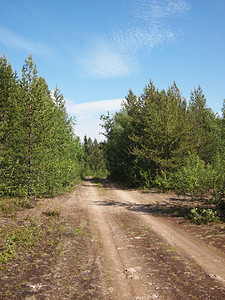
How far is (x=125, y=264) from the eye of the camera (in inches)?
251

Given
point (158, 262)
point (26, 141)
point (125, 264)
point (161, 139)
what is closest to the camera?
point (125, 264)

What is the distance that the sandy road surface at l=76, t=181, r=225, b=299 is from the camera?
194 inches

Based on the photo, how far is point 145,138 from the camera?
26.5 metres

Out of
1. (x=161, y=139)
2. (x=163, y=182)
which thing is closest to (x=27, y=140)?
(x=163, y=182)

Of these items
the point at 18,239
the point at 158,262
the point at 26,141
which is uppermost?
the point at 26,141

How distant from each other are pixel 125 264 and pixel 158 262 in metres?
1.00

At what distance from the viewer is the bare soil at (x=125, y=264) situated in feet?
16.1

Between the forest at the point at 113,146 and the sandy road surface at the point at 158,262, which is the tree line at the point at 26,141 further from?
the sandy road surface at the point at 158,262

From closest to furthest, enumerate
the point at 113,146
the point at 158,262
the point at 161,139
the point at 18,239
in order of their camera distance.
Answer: the point at 158,262, the point at 18,239, the point at 161,139, the point at 113,146

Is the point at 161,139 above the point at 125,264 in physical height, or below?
above

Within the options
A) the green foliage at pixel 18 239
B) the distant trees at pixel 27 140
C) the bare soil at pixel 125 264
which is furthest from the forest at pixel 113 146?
the green foliage at pixel 18 239

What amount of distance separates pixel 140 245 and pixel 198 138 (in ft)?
87.9

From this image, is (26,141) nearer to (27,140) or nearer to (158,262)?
(27,140)

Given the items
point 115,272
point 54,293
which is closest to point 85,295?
point 54,293
